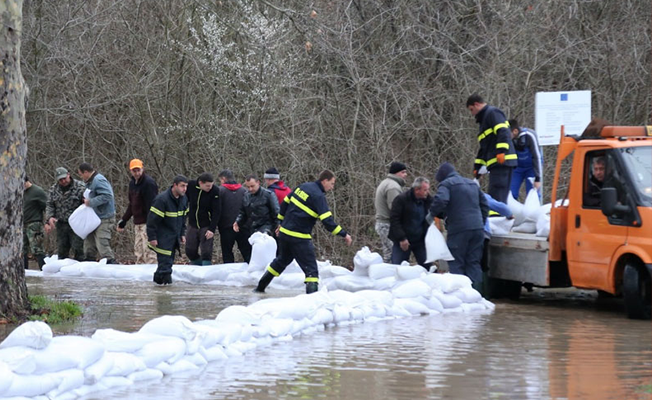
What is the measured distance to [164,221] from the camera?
15.7 m

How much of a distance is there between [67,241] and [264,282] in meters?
5.51

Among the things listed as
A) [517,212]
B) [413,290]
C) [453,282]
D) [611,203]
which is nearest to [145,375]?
[413,290]

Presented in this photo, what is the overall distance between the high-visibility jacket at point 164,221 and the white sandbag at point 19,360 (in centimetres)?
874

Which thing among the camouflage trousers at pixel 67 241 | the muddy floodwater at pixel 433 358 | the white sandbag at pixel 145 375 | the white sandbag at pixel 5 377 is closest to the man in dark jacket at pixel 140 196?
the camouflage trousers at pixel 67 241

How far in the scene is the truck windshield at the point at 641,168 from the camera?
38.8 ft

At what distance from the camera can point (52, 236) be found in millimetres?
23156

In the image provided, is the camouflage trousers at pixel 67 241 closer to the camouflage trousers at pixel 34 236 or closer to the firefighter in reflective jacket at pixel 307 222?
the camouflage trousers at pixel 34 236

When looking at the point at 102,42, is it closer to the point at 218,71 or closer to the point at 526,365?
the point at 218,71

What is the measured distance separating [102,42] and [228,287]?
961 centimetres

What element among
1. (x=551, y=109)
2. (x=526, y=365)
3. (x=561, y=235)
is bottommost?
(x=526, y=365)

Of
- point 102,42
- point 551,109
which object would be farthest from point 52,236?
point 551,109

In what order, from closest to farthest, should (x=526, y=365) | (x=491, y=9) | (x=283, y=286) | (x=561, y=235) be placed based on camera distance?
(x=526, y=365), (x=561, y=235), (x=283, y=286), (x=491, y=9)

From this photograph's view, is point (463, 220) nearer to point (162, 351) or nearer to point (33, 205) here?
point (162, 351)

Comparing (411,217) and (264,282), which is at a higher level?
(411,217)
